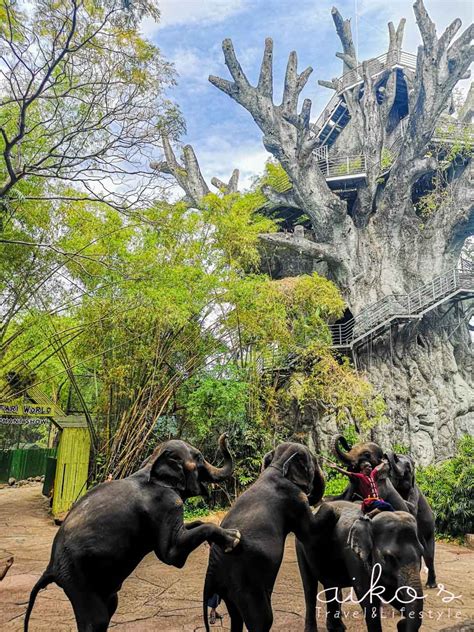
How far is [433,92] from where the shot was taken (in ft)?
49.6

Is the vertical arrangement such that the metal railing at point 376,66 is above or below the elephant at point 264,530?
above

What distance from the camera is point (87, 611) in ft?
7.32

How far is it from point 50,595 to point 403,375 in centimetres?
1312

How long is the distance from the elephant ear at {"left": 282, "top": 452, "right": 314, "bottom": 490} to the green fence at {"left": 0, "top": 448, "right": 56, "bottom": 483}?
17075 millimetres

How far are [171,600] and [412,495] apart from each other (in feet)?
7.68

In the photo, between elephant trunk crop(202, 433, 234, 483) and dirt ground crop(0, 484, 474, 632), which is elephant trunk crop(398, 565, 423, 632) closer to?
dirt ground crop(0, 484, 474, 632)

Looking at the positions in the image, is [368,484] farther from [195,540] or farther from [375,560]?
[195,540]

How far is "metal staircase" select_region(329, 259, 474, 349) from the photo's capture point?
14758 mm

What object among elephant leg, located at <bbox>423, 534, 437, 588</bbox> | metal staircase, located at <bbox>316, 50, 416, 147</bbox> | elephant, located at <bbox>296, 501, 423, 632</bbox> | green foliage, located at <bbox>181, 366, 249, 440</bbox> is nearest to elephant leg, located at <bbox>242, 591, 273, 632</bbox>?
elephant, located at <bbox>296, 501, 423, 632</bbox>

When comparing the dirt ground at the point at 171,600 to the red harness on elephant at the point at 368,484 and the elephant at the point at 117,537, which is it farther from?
the elephant at the point at 117,537

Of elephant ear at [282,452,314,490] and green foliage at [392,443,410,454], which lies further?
green foliage at [392,443,410,454]

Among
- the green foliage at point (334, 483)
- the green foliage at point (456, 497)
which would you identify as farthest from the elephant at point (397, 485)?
the green foliage at point (334, 483)

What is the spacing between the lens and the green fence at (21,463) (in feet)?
60.9

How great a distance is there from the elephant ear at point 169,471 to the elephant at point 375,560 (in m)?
0.85
